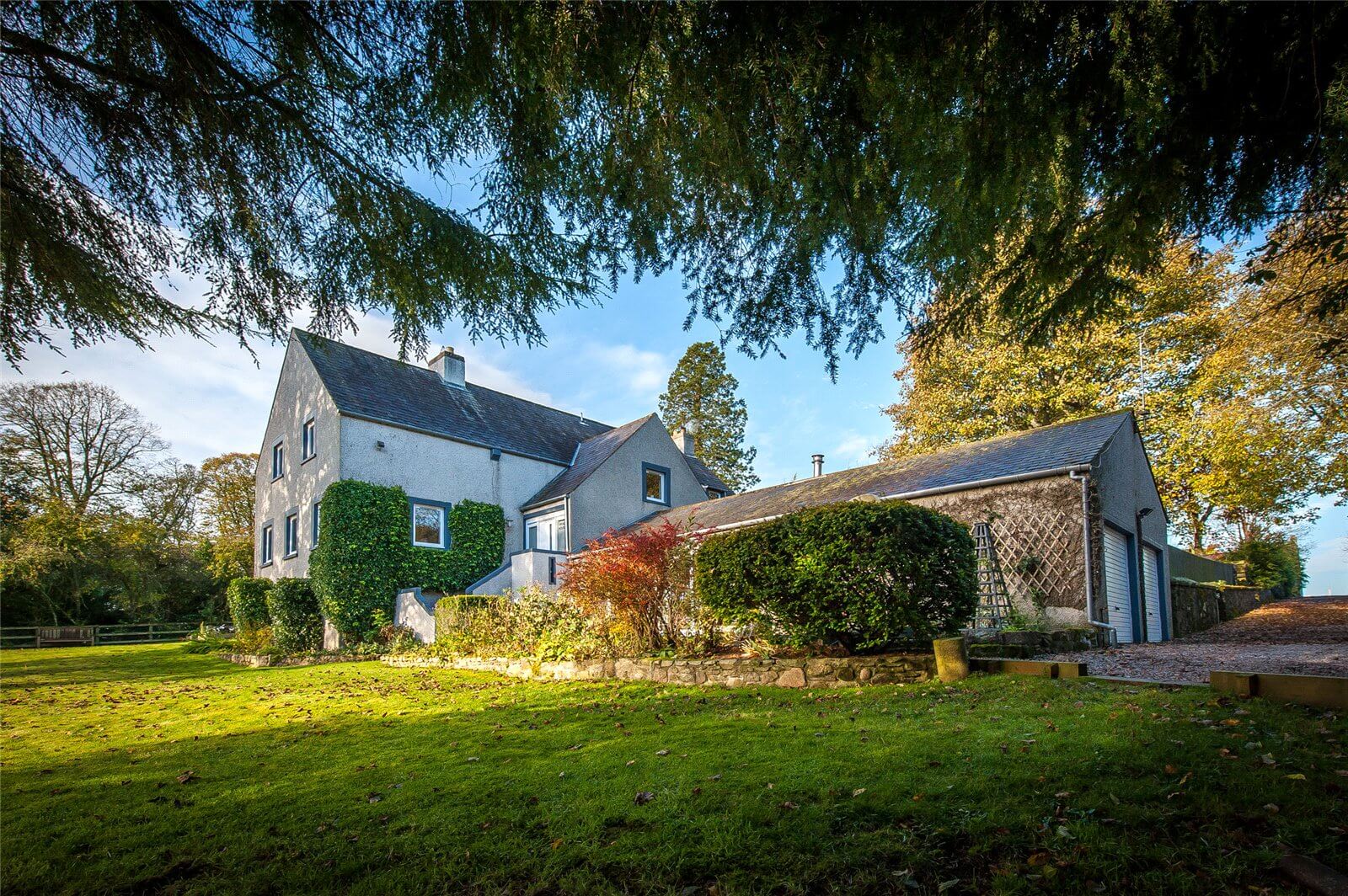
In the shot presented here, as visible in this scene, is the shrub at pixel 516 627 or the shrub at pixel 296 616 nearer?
the shrub at pixel 516 627

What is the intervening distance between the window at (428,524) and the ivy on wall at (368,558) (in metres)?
0.21

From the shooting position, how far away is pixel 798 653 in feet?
27.2

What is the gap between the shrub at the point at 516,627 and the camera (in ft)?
34.0

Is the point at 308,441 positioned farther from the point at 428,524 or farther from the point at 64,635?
the point at 64,635

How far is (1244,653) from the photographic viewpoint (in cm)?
941

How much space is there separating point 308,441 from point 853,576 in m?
17.5

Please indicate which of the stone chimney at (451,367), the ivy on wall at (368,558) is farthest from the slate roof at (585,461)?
the stone chimney at (451,367)

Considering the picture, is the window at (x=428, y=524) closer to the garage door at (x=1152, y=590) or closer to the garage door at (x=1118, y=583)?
the garage door at (x=1118, y=583)

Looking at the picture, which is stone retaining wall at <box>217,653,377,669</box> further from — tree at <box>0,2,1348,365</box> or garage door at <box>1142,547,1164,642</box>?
garage door at <box>1142,547,1164,642</box>

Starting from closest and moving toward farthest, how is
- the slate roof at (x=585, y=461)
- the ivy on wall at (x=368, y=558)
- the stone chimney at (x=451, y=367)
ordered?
the ivy on wall at (x=368, y=558) < the slate roof at (x=585, y=461) < the stone chimney at (x=451, y=367)

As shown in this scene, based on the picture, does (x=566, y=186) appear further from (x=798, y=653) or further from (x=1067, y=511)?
(x=1067, y=511)

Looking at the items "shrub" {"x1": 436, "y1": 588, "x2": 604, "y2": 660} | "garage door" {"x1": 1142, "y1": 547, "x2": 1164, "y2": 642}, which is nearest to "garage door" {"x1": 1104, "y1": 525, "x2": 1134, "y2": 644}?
"garage door" {"x1": 1142, "y1": 547, "x2": 1164, "y2": 642}

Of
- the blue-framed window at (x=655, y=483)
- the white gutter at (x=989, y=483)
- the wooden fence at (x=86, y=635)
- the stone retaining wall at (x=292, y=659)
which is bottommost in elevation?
the wooden fence at (x=86, y=635)

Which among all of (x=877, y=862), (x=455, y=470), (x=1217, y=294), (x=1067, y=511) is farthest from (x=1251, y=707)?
(x=1217, y=294)
